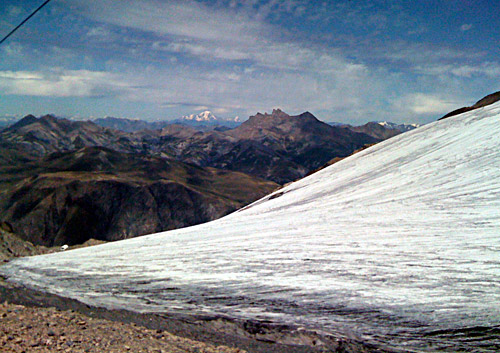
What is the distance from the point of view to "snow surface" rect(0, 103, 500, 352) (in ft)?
21.6

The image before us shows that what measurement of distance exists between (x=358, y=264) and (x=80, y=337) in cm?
628

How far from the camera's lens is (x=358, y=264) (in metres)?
7.76

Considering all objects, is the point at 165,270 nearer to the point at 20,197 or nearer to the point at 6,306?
the point at 6,306

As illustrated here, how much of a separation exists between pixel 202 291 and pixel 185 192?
190672 millimetres

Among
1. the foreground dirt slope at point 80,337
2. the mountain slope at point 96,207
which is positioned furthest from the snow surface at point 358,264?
the mountain slope at point 96,207

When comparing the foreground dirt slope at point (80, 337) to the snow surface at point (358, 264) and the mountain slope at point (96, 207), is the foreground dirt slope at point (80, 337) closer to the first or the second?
the snow surface at point (358, 264)

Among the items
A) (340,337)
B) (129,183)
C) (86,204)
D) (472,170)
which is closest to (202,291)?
(340,337)

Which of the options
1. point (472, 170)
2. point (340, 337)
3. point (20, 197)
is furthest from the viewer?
point (20, 197)

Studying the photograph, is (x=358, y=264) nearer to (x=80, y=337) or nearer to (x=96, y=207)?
(x=80, y=337)

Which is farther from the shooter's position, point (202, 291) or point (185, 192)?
point (185, 192)

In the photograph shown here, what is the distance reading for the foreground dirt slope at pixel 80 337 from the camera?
22.8 ft

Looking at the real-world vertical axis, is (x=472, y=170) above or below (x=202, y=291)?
above

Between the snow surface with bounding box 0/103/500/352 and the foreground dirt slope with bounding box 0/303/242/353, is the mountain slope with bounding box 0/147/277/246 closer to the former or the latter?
the snow surface with bounding box 0/103/500/352

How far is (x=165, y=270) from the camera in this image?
31.2ft
